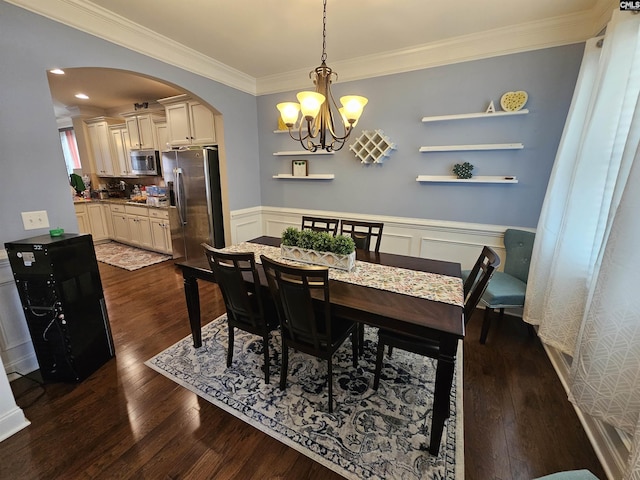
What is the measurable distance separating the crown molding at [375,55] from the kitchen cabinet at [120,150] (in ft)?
10.4

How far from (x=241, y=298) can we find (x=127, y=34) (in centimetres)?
263

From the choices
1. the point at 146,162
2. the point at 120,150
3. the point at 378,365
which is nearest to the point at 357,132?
the point at 378,365

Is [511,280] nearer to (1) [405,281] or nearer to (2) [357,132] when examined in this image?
(1) [405,281]

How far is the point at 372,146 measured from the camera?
10.7 feet

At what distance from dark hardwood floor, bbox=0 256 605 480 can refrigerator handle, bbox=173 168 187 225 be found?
88.0 inches

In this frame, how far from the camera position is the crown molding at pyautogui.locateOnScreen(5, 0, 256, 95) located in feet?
6.61

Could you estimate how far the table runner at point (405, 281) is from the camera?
1.68m

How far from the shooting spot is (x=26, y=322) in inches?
79.7

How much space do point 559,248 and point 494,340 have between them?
102 centimetres

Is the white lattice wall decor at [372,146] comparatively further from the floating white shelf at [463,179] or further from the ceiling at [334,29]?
the ceiling at [334,29]

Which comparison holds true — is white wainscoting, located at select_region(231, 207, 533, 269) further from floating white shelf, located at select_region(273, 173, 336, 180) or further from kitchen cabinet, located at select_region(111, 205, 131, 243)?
kitchen cabinet, located at select_region(111, 205, 131, 243)

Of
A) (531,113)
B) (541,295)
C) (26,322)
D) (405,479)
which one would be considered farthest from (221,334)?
(531,113)

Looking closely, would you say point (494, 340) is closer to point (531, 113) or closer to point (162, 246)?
point (531, 113)

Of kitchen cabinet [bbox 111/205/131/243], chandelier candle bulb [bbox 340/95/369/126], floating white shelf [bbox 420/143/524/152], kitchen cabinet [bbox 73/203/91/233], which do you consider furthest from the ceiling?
kitchen cabinet [bbox 73/203/91/233]
